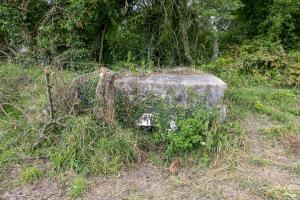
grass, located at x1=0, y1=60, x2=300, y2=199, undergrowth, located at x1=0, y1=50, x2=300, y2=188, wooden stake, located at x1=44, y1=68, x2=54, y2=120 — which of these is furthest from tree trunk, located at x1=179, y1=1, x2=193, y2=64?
wooden stake, located at x1=44, y1=68, x2=54, y2=120

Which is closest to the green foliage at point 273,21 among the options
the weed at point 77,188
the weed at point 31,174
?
the weed at point 77,188

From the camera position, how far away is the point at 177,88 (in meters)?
4.36

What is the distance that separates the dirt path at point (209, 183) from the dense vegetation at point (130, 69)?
16 cm

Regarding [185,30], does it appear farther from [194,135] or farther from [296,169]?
[296,169]

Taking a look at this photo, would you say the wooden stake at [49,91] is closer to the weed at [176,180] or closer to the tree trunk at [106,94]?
the tree trunk at [106,94]

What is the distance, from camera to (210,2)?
6879 millimetres

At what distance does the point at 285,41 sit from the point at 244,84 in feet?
8.02

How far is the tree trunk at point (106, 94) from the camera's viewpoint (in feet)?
13.2

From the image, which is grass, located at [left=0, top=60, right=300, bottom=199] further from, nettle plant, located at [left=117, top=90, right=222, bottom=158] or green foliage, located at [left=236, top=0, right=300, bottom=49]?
green foliage, located at [left=236, top=0, right=300, bottom=49]

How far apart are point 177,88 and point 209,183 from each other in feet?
4.68

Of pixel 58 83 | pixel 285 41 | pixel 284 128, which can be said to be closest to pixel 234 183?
pixel 284 128

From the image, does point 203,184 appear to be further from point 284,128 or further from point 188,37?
point 188,37

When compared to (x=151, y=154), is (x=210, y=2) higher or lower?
higher

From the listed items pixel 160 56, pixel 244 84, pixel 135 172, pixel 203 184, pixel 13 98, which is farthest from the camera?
pixel 160 56
